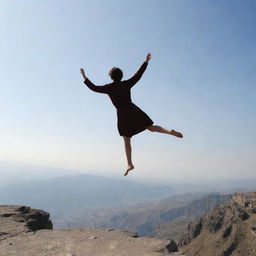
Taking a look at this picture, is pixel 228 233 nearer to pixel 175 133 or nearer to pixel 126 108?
pixel 175 133

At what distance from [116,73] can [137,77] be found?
66cm

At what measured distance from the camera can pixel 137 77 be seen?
29.7 ft

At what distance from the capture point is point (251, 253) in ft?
445

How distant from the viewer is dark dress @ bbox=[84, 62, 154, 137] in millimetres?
8766

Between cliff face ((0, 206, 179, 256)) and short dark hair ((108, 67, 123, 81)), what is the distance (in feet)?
13.1

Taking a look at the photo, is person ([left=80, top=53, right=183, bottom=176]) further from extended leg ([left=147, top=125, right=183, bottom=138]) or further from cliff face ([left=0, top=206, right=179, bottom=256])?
cliff face ([left=0, top=206, right=179, bottom=256])

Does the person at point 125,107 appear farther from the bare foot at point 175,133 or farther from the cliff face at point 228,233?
the cliff face at point 228,233

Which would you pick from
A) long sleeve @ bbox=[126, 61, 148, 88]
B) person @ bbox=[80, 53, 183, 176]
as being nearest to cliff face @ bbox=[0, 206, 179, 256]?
person @ bbox=[80, 53, 183, 176]

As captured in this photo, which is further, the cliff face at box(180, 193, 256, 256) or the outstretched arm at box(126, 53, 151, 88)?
the cliff face at box(180, 193, 256, 256)

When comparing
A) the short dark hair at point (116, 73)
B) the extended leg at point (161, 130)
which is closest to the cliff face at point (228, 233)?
the extended leg at point (161, 130)

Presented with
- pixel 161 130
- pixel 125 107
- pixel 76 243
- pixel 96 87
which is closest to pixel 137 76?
pixel 125 107

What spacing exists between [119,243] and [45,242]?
1.77 metres

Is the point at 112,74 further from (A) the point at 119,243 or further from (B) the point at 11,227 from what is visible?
(B) the point at 11,227

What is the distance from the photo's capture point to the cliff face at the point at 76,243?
6.77 m
